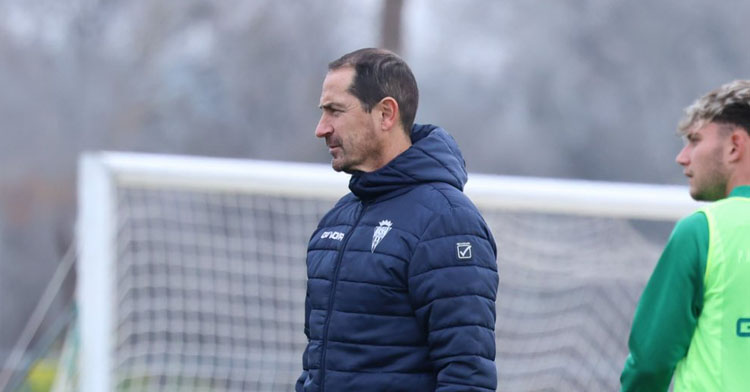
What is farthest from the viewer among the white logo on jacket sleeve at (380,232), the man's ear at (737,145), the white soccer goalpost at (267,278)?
the white soccer goalpost at (267,278)

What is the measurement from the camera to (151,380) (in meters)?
5.85

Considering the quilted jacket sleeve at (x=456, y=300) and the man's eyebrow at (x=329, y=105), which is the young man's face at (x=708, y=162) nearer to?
the quilted jacket sleeve at (x=456, y=300)

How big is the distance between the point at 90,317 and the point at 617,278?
9.12 feet

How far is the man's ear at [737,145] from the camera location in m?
2.67

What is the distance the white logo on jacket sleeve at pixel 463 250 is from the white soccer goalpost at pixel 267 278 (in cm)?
277

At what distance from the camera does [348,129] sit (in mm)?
2510

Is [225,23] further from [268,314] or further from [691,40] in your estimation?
[268,314]

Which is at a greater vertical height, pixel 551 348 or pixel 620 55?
pixel 620 55

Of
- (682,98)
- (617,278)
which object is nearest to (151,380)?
(617,278)

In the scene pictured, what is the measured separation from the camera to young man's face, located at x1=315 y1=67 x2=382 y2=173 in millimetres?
2508

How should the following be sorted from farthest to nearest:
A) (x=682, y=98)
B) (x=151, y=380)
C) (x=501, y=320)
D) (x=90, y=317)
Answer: (x=682, y=98) → (x=501, y=320) → (x=151, y=380) → (x=90, y=317)

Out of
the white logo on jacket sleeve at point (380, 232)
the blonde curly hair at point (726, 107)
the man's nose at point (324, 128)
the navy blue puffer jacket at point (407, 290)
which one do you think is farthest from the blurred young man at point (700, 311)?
the man's nose at point (324, 128)

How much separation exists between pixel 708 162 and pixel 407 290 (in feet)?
2.72

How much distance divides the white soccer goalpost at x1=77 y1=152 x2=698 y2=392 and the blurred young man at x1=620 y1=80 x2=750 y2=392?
2.55 metres
